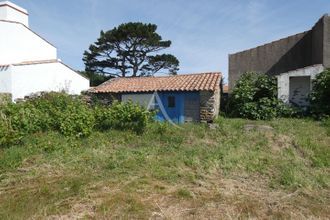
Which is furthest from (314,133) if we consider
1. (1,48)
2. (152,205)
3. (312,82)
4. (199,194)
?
(1,48)

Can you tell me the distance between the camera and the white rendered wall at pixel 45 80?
15.8m

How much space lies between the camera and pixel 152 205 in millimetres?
5441

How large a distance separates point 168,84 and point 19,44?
11.3 metres

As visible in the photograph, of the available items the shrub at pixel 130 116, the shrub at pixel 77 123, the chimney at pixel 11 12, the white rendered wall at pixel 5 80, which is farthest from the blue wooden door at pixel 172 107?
the chimney at pixel 11 12

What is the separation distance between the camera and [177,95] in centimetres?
1443

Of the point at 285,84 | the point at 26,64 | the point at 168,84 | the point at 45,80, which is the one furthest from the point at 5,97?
the point at 285,84

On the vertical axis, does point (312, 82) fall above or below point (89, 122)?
above

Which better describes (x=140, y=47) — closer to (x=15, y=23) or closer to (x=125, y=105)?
(x=15, y=23)

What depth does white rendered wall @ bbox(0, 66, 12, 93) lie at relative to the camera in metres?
15.6

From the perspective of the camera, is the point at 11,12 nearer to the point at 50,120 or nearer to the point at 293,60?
the point at 50,120

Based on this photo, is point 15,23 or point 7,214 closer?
point 7,214

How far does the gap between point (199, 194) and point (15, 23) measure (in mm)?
18842

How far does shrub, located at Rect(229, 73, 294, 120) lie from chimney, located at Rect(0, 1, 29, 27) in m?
16.5

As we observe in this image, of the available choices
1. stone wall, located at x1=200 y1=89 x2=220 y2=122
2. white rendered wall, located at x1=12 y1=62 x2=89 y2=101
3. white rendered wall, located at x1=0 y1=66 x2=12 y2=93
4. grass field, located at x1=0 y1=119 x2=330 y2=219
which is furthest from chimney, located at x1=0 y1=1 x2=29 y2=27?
stone wall, located at x1=200 y1=89 x2=220 y2=122
